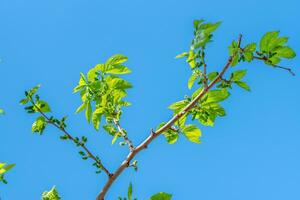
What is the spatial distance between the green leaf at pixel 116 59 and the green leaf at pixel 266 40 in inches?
50.5

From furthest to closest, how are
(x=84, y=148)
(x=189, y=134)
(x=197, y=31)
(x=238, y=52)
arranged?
(x=189, y=134) < (x=84, y=148) < (x=238, y=52) < (x=197, y=31)

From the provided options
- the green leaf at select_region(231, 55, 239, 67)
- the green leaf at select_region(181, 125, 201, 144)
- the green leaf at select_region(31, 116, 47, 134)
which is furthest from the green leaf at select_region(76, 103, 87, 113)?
the green leaf at select_region(231, 55, 239, 67)

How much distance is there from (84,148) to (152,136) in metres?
0.68

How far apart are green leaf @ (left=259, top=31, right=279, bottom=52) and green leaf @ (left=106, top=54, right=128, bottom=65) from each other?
A: 1.28m

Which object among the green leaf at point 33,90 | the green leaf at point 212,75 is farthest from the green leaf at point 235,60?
the green leaf at point 33,90

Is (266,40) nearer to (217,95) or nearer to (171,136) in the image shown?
(217,95)

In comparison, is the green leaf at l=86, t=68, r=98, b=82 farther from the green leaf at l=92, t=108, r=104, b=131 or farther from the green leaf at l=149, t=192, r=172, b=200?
the green leaf at l=149, t=192, r=172, b=200

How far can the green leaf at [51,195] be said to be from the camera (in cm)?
464

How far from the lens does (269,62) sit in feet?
14.4

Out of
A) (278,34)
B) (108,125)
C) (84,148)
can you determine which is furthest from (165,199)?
(278,34)

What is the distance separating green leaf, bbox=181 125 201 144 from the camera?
4.89 meters

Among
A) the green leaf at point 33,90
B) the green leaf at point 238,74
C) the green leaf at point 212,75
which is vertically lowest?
the green leaf at point 238,74

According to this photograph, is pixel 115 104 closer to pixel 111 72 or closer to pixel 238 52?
pixel 111 72

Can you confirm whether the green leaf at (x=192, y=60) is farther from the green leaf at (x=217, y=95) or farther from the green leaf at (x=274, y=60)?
the green leaf at (x=274, y=60)
